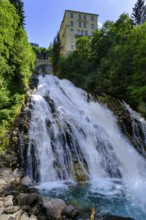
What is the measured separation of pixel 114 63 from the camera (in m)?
18.2

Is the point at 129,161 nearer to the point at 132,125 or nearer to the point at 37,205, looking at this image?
the point at 132,125

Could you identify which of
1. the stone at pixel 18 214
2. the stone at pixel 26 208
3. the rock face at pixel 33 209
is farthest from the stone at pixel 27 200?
the stone at pixel 18 214

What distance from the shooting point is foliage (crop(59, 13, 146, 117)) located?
15617 mm

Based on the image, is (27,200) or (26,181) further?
(26,181)

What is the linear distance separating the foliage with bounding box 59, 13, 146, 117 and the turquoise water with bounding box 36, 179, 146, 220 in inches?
336

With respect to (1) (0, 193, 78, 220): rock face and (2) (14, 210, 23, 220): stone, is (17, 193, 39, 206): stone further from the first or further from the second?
(2) (14, 210, 23, 220): stone

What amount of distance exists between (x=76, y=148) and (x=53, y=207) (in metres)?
4.93

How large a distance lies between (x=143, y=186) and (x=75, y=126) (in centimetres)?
522

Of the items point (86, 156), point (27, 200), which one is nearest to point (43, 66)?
point (86, 156)

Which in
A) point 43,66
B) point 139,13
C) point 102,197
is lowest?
point 102,197

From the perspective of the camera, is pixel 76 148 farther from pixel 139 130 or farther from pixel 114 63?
pixel 114 63

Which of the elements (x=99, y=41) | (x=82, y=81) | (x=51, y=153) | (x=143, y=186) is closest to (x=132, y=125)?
(x=143, y=186)

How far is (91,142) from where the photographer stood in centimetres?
1144

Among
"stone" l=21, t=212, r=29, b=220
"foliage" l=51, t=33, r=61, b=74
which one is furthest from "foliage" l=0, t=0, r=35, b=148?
"foliage" l=51, t=33, r=61, b=74
